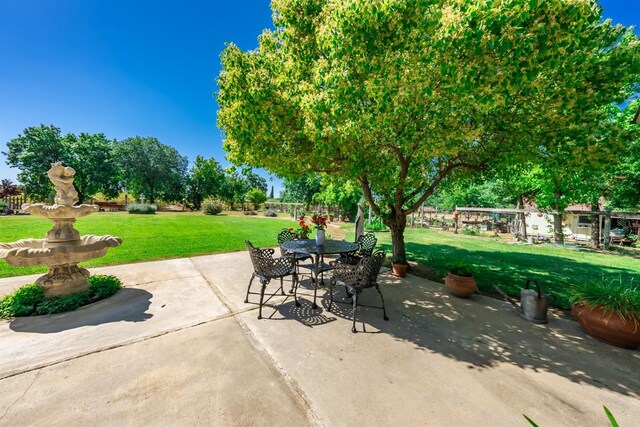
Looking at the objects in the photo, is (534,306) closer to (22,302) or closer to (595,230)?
(22,302)

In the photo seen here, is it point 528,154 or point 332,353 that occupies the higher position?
point 528,154

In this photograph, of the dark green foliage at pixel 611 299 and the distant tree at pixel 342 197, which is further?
the distant tree at pixel 342 197

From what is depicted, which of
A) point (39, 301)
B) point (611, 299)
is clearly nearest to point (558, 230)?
point (611, 299)

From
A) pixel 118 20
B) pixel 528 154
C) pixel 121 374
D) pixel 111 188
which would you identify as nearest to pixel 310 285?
pixel 121 374

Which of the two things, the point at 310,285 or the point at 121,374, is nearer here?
the point at 121,374

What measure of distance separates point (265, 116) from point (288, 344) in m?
3.85

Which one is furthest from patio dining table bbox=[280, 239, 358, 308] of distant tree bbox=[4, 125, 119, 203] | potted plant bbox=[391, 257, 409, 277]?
distant tree bbox=[4, 125, 119, 203]

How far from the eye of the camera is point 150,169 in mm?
33031

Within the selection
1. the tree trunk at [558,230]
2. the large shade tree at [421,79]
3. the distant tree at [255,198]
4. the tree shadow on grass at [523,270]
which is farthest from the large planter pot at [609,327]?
the distant tree at [255,198]

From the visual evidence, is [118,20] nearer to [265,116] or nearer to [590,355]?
[265,116]

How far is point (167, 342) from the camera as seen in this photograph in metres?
2.92

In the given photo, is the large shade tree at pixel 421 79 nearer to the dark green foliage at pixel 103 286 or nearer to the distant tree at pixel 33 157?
the dark green foliage at pixel 103 286

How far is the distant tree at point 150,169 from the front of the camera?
106 feet

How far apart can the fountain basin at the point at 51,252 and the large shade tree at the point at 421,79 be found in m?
3.14
